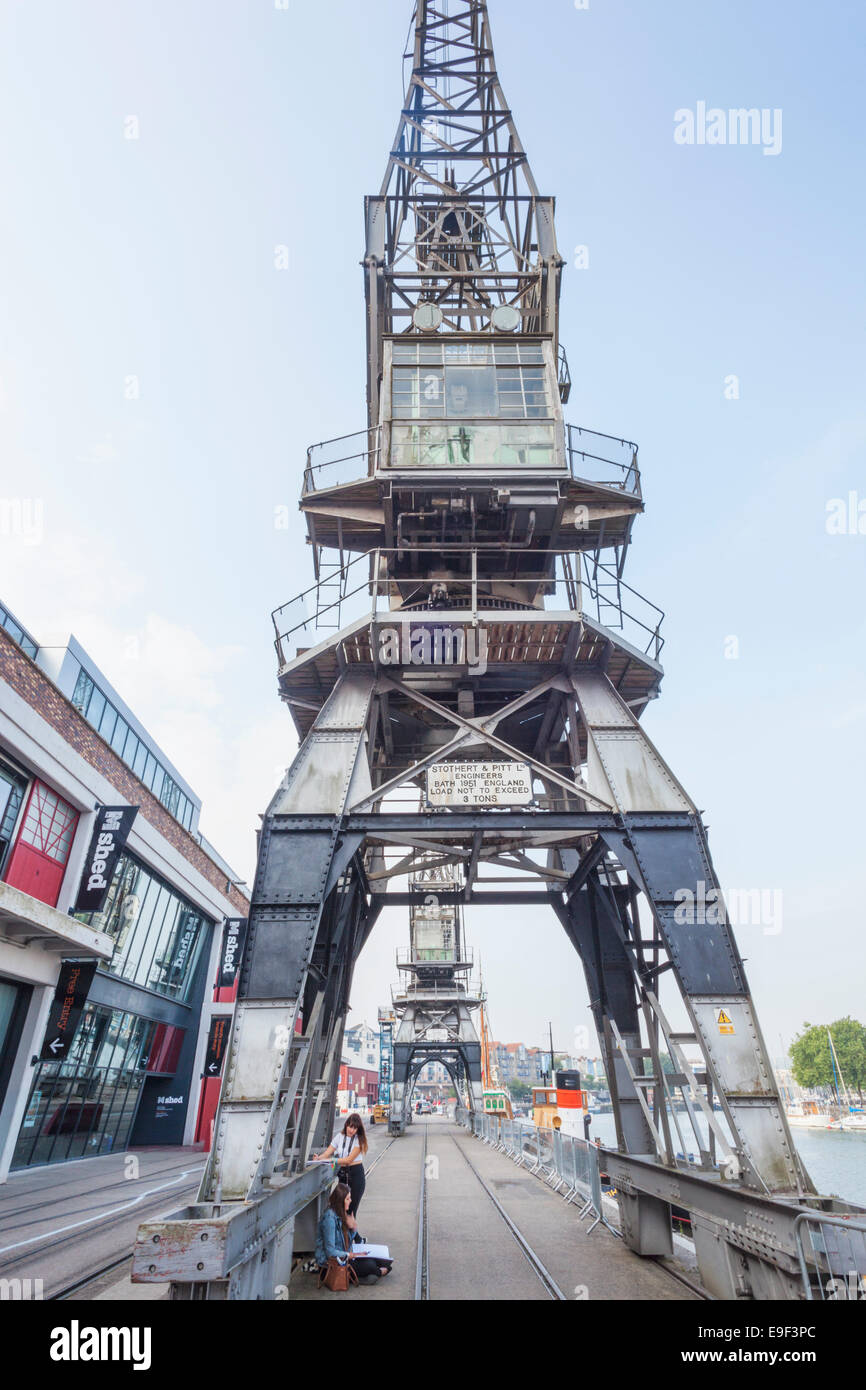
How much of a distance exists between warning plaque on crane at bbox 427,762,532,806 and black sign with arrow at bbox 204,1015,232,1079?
25.1 m

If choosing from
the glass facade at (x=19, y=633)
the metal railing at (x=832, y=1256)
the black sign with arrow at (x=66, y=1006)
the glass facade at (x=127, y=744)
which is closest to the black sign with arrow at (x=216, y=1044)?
the glass facade at (x=127, y=744)

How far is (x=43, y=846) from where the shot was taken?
19797 mm

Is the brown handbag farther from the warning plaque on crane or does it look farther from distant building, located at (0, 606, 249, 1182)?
distant building, located at (0, 606, 249, 1182)

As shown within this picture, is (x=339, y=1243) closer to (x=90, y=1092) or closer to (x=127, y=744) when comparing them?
(x=90, y=1092)

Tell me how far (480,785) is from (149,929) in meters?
21.7

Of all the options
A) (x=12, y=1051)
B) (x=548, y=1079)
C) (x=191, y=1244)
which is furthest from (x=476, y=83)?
(x=548, y=1079)

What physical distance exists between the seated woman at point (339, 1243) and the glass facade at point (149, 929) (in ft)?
52.6

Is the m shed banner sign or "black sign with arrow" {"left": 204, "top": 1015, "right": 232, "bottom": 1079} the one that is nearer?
the m shed banner sign

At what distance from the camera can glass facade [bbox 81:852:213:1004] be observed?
82.2 ft

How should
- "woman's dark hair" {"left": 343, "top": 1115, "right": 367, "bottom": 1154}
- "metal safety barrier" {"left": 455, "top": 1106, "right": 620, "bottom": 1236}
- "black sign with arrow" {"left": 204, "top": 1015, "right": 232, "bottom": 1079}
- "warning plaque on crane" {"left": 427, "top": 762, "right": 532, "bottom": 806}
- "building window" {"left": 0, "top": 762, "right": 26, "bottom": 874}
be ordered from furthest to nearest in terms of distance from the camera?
"black sign with arrow" {"left": 204, "top": 1015, "right": 232, "bottom": 1079} < "building window" {"left": 0, "top": 762, "right": 26, "bottom": 874} < "metal safety barrier" {"left": 455, "top": 1106, "right": 620, "bottom": 1236} < "warning plaque on crane" {"left": 427, "top": 762, "right": 532, "bottom": 806} < "woman's dark hair" {"left": 343, "top": 1115, "right": 367, "bottom": 1154}

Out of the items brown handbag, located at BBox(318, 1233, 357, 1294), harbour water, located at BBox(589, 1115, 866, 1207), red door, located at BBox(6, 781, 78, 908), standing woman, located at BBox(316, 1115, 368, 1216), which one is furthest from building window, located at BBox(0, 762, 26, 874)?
harbour water, located at BBox(589, 1115, 866, 1207)

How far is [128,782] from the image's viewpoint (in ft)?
80.7

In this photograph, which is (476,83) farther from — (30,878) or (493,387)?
(30,878)

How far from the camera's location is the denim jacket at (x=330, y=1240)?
28.5 ft
